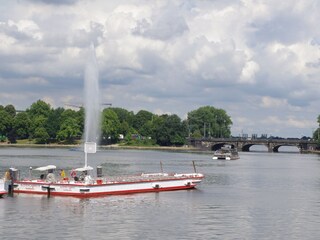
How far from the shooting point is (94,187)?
83.1 metres

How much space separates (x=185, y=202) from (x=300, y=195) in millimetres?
20628

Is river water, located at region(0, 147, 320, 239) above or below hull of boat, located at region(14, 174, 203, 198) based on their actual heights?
below

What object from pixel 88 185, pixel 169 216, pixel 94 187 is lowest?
pixel 169 216

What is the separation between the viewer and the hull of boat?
82.3 meters

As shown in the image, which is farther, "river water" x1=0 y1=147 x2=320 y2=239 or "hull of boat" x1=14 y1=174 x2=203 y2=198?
"hull of boat" x1=14 y1=174 x2=203 y2=198

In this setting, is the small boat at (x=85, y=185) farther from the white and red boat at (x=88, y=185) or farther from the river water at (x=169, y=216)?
the river water at (x=169, y=216)

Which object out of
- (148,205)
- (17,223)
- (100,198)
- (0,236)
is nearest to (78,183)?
(100,198)

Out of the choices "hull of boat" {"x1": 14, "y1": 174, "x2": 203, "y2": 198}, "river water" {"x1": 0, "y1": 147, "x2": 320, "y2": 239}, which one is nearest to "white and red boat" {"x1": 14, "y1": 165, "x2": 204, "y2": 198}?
"hull of boat" {"x1": 14, "y1": 174, "x2": 203, "y2": 198}

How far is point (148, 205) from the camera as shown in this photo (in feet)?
249

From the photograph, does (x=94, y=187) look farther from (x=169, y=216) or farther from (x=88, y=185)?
(x=169, y=216)

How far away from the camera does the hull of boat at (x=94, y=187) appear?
3241 inches

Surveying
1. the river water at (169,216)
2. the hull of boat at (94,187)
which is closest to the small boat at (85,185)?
the hull of boat at (94,187)

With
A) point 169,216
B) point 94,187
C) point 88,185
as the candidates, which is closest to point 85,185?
point 88,185

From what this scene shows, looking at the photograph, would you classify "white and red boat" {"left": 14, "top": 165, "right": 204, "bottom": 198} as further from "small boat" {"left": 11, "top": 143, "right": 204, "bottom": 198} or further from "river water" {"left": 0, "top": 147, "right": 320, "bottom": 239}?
"river water" {"left": 0, "top": 147, "right": 320, "bottom": 239}
